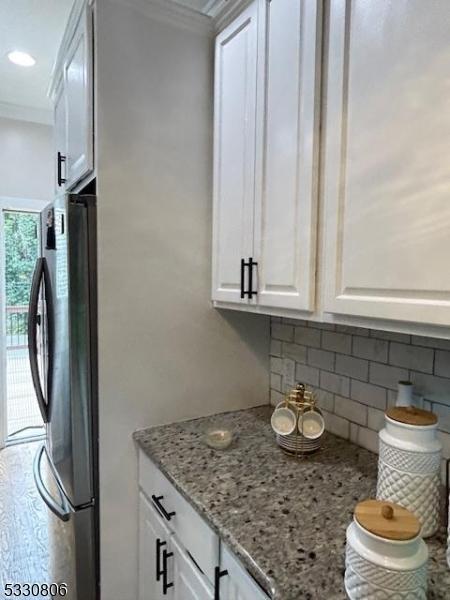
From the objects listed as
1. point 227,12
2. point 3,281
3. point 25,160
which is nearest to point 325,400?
point 227,12

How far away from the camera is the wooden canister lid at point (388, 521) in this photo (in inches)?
26.8

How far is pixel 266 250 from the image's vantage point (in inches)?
50.5

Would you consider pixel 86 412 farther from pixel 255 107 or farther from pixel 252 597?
pixel 255 107

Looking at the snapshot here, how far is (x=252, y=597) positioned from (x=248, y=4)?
177 cm

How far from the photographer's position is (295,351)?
1.70m

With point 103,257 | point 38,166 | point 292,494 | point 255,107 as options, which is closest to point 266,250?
point 255,107

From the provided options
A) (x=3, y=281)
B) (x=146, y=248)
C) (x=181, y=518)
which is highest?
(x=146, y=248)

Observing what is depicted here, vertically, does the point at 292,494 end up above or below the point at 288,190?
below

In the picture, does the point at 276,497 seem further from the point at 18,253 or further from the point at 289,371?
the point at 18,253

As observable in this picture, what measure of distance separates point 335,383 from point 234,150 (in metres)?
0.97

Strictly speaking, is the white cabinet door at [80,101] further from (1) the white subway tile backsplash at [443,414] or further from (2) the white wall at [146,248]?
(1) the white subway tile backsplash at [443,414]

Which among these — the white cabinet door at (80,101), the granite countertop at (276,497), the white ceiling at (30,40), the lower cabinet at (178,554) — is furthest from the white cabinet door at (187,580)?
the white ceiling at (30,40)

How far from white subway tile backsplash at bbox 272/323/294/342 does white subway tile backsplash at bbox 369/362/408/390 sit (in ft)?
1.43

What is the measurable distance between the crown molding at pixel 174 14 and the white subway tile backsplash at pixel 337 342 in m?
1.32
